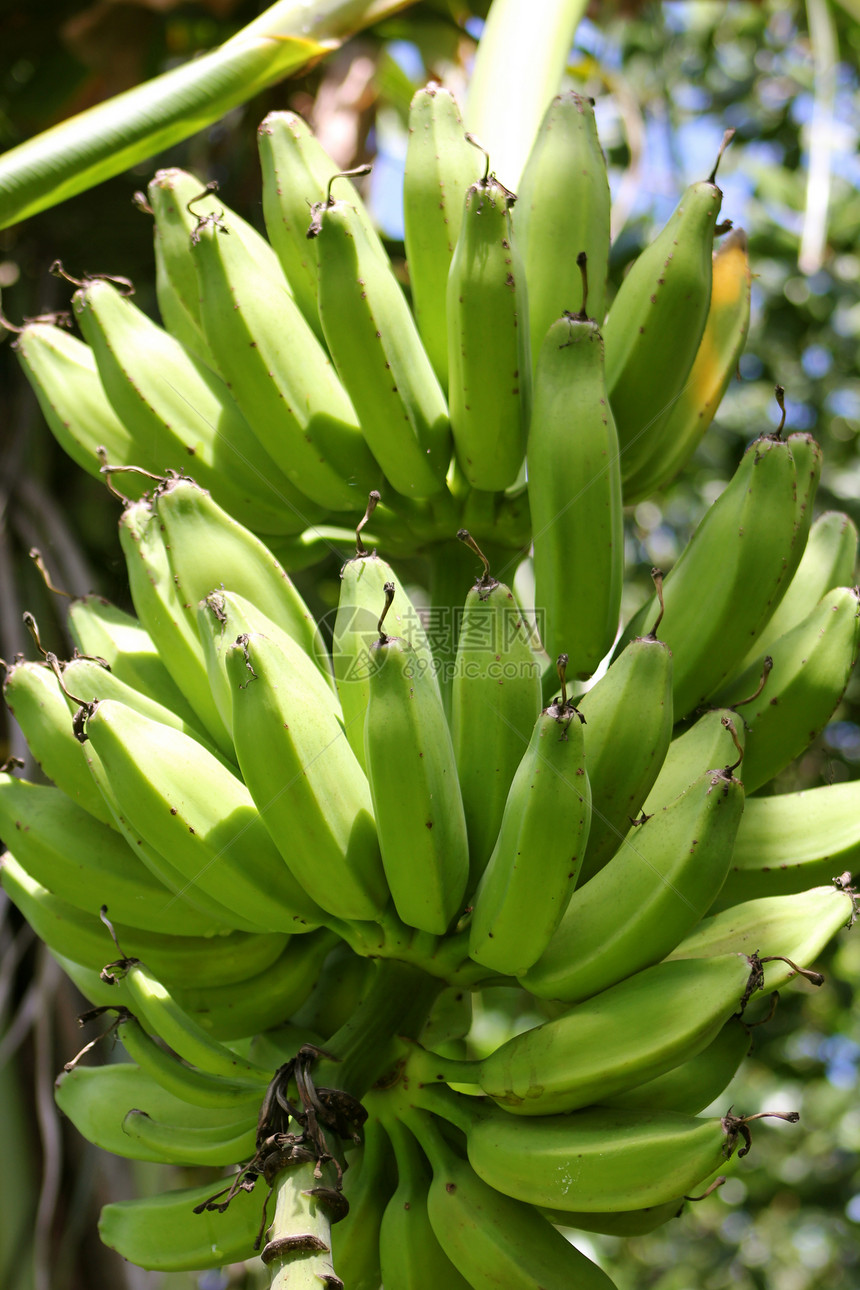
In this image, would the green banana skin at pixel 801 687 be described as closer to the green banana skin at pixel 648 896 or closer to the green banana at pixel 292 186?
the green banana skin at pixel 648 896

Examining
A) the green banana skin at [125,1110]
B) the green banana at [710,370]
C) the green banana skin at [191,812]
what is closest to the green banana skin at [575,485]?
the green banana at [710,370]

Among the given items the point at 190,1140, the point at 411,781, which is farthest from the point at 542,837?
the point at 190,1140

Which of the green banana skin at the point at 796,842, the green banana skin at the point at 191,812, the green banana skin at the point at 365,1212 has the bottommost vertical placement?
the green banana skin at the point at 365,1212

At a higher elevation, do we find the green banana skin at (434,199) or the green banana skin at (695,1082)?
the green banana skin at (434,199)

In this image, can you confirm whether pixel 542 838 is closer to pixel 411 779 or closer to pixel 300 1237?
pixel 411 779

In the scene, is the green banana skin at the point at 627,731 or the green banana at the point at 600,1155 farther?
the green banana skin at the point at 627,731

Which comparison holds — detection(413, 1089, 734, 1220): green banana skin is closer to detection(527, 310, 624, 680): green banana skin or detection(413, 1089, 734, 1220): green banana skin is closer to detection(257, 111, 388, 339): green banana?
detection(527, 310, 624, 680): green banana skin
